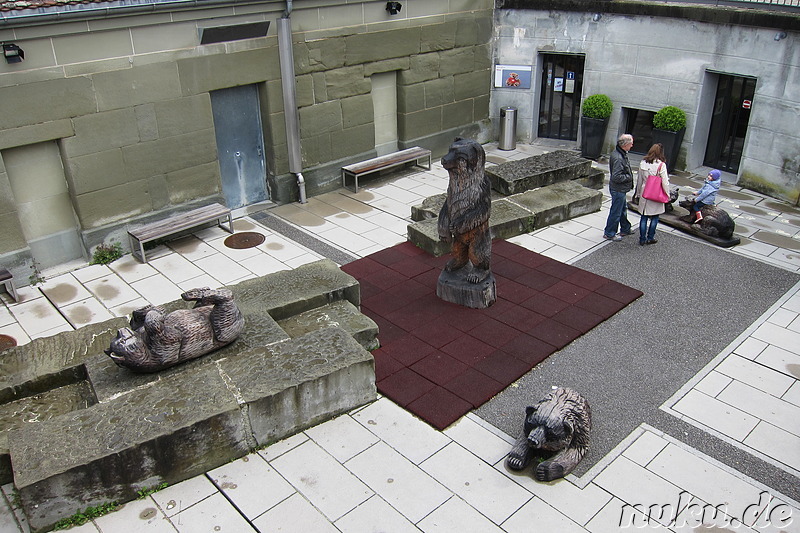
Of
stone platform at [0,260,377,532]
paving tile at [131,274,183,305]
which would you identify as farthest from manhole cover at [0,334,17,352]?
paving tile at [131,274,183,305]

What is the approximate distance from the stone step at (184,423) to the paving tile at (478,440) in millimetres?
1008

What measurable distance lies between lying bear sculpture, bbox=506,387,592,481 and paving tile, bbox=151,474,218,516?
2847mm

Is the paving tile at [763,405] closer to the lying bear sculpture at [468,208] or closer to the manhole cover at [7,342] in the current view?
the lying bear sculpture at [468,208]

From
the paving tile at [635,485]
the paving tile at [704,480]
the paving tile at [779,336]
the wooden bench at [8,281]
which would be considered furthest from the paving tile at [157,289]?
the paving tile at [779,336]

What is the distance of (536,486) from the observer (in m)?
6.41

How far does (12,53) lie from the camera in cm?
915

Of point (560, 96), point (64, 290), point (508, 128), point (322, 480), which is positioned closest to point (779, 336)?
point (322, 480)

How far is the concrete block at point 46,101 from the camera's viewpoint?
943cm

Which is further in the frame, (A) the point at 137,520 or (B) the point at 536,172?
(B) the point at 536,172

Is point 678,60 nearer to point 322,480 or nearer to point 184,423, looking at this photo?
point 322,480

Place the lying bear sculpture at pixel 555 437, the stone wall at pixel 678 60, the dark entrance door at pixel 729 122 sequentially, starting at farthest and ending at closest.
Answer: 1. the dark entrance door at pixel 729 122
2. the stone wall at pixel 678 60
3. the lying bear sculpture at pixel 555 437

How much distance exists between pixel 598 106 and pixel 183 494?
1152cm

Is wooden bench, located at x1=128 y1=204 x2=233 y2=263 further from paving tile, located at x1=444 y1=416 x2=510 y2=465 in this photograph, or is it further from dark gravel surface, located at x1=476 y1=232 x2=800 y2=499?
paving tile, located at x1=444 y1=416 x2=510 y2=465

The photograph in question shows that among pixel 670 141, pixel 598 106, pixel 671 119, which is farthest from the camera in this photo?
pixel 598 106
